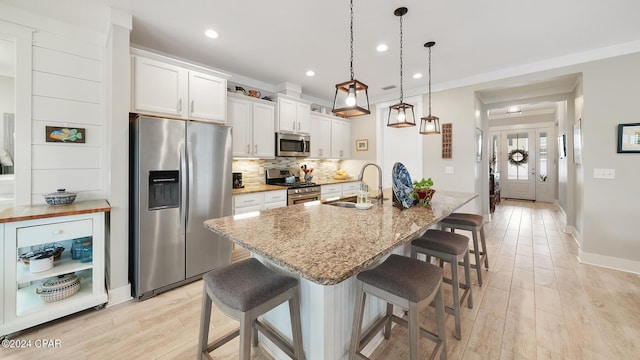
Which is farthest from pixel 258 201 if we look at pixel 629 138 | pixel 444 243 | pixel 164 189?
pixel 629 138

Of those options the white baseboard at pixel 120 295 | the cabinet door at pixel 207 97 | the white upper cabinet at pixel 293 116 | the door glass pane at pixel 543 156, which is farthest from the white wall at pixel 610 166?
the door glass pane at pixel 543 156

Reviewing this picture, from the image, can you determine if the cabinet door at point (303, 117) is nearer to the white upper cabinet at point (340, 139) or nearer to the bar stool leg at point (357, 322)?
the white upper cabinet at point (340, 139)

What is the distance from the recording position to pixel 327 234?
133 cm

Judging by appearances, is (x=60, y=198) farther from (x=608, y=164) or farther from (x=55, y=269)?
(x=608, y=164)

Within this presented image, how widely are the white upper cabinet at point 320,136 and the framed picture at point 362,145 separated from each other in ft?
Answer: 2.50

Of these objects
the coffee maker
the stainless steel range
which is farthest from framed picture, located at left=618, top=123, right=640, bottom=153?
the coffee maker

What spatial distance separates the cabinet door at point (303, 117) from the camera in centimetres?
443

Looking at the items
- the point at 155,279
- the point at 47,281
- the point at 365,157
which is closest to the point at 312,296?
the point at 155,279

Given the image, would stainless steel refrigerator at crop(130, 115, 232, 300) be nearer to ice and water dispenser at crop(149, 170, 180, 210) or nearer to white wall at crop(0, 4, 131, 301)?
ice and water dispenser at crop(149, 170, 180, 210)

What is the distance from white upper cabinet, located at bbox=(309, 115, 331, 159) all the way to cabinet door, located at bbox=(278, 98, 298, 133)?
525 mm

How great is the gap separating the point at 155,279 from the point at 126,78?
193 centimetres

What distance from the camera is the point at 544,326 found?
192 cm

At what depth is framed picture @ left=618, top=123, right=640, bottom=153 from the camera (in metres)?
2.84

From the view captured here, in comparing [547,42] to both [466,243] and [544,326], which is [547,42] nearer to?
[466,243]
